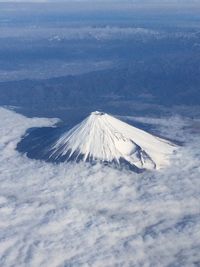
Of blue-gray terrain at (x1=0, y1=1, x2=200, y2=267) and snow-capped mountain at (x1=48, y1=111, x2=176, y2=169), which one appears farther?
snow-capped mountain at (x1=48, y1=111, x2=176, y2=169)

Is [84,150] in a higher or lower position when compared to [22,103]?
higher

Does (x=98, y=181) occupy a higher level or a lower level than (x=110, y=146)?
lower

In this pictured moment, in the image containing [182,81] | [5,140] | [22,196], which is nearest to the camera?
[22,196]

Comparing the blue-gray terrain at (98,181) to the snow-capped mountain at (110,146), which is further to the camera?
the snow-capped mountain at (110,146)

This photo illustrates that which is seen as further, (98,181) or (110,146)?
(110,146)

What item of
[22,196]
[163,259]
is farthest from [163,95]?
[163,259]

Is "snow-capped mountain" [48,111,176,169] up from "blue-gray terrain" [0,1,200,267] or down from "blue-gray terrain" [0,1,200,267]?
up

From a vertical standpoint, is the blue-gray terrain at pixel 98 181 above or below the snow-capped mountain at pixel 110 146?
below

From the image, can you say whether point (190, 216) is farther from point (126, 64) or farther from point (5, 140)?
point (126, 64)
